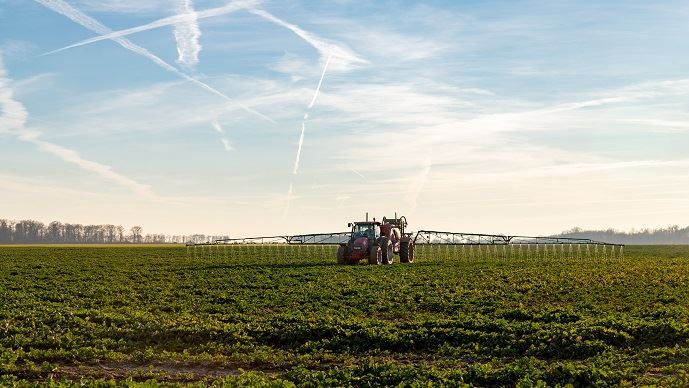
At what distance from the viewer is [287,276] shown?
42562mm

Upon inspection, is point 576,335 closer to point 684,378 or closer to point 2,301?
point 684,378

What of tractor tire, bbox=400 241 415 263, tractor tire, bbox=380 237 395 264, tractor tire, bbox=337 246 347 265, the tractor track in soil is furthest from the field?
tractor tire, bbox=400 241 415 263

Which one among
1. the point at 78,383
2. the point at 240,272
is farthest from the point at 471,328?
the point at 240,272

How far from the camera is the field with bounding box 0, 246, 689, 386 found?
1744 centimetres

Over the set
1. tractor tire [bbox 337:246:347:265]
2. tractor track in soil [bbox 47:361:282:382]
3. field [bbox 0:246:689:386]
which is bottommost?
tractor track in soil [bbox 47:361:282:382]

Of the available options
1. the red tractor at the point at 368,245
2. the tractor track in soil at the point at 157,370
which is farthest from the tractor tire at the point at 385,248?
the tractor track in soil at the point at 157,370

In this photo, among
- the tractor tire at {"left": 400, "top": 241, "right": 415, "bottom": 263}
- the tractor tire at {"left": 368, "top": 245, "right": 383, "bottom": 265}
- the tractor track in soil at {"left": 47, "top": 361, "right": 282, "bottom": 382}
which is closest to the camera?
the tractor track in soil at {"left": 47, "top": 361, "right": 282, "bottom": 382}

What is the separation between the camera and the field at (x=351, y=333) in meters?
17.4

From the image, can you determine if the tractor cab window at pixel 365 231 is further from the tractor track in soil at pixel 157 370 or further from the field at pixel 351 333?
the tractor track in soil at pixel 157 370

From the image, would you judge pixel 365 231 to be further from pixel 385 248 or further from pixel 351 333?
pixel 351 333

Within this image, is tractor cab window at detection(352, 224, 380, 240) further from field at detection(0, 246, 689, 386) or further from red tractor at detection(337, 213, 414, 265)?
field at detection(0, 246, 689, 386)

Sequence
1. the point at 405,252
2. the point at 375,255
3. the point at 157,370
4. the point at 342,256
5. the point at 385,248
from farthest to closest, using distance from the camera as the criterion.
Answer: the point at 405,252, the point at 385,248, the point at 342,256, the point at 375,255, the point at 157,370

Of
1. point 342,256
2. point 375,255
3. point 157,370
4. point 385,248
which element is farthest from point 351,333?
point 385,248

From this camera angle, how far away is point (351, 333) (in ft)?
72.5
